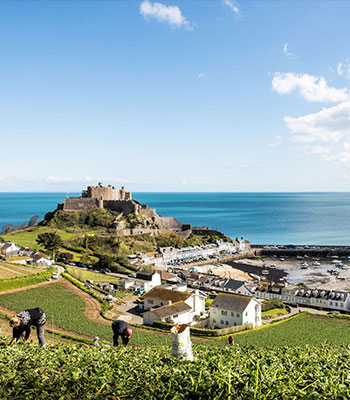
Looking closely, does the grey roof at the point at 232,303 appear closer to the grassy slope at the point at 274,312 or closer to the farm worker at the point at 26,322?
the grassy slope at the point at 274,312

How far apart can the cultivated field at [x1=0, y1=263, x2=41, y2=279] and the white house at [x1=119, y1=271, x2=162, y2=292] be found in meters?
12.5

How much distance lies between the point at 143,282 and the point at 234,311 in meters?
18.9

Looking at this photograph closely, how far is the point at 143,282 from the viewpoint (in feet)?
161

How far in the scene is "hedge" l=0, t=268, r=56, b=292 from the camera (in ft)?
116

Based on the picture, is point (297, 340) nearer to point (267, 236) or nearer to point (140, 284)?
point (140, 284)

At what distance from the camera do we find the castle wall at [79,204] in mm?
90812

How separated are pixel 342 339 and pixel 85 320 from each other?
2255 centimetres

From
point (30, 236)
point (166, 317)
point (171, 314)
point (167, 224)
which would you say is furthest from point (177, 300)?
point (167, 224)

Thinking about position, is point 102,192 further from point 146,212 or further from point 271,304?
point 271,304

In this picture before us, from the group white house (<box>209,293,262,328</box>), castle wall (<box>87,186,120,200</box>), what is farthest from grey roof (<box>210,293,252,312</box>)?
castle wall (<box>87,186,120,200</box>)

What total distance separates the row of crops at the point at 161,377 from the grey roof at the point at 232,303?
26509mm

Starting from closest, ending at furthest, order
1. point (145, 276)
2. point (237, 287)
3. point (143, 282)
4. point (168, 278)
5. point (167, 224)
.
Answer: point (143, 282) < point (237, 287) < point (145, 276) < point (168, 278) < point (167, 224)

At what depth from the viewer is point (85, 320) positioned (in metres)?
29.3

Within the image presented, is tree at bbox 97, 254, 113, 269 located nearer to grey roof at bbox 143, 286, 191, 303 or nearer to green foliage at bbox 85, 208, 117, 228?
grey roof at bbox 143, 286, 191, 303
